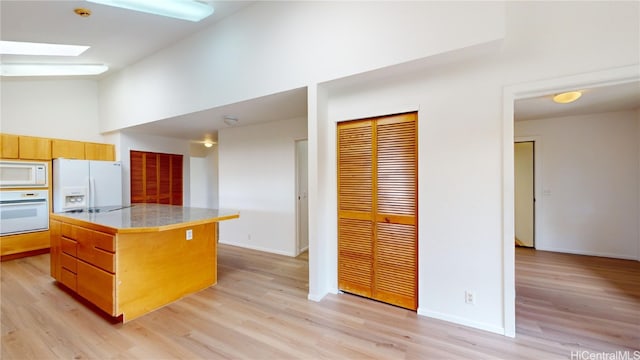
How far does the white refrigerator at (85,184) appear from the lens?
4172mm

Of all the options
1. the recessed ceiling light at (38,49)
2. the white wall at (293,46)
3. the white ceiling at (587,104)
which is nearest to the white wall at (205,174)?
the white wall at (293,46)

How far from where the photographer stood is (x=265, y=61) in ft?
9.55

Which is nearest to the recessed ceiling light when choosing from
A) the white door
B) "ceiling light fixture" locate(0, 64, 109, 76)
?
"ceiling light fixture" locate(0, 64, 109, 76)

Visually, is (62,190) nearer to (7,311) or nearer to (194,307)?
(7,311)

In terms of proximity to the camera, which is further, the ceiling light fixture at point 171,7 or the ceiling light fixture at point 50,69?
the ceiling light fixture at point 50,69

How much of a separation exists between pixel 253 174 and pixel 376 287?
9.56 ft

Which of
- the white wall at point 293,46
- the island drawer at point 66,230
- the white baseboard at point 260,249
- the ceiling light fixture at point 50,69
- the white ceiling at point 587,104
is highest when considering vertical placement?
the ceiling light fixture at point 50,69

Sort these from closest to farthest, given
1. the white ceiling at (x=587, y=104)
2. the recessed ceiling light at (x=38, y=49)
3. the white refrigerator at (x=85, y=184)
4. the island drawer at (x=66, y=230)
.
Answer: the island drawer at (x=66, y=230) < the white ceiling at (x=587, y=104) < the recessed ceiling light at (x=38, y=49) < the white refrigerator at (x=85, y=184)

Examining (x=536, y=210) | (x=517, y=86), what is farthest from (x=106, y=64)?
(x=536, y=210)

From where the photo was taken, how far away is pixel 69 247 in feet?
9.05

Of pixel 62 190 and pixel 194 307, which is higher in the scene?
pixel 62 190

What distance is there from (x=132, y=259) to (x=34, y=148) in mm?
3650

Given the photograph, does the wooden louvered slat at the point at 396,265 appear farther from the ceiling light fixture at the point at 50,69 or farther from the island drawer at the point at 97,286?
the ceiling light fixture at the point at 50,69

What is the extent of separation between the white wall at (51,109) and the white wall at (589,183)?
27.1ft
